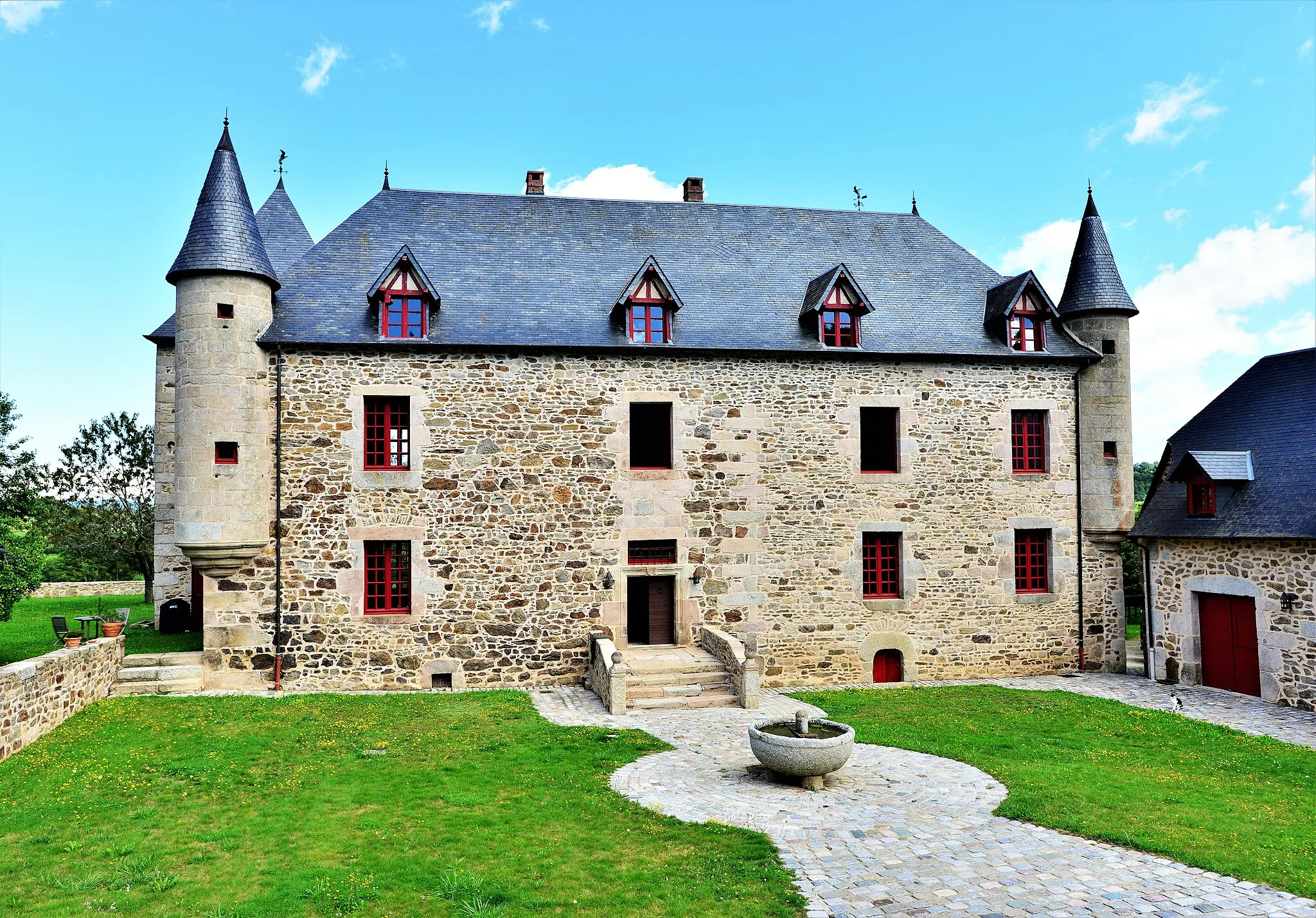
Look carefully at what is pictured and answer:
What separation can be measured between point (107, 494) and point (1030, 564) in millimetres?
33816

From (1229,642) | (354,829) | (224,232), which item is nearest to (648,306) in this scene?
(224,232)

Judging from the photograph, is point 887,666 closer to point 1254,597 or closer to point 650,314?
point 1254,597

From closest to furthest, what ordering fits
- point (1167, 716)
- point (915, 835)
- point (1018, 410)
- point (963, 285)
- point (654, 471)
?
point (915, 835) < point (1167, 716) < point (654, 471) < point (1018, 410) < point (963, 285)

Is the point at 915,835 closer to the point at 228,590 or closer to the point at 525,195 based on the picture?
the point at 228,590

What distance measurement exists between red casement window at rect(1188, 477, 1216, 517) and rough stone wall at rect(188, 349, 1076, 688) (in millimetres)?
2315

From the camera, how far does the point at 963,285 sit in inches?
774

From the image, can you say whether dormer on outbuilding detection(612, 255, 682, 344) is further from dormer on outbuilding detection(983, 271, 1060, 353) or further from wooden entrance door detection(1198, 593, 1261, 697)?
wooden entrance door detection(1198, 593, 1261, 697)

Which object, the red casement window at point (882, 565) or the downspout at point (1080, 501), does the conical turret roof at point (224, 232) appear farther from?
the downspout at point (1080, 501)

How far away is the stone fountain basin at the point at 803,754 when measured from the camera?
973 centimetres

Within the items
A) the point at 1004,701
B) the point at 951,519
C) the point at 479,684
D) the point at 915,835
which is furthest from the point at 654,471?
the point at 915,835

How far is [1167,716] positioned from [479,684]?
1268 cm

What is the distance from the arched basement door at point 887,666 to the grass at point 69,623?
15009 millimetres

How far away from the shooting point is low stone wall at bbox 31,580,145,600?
3134cm

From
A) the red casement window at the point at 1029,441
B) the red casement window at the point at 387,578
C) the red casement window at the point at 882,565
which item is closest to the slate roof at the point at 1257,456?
the red casement window at the point at 1029,441
